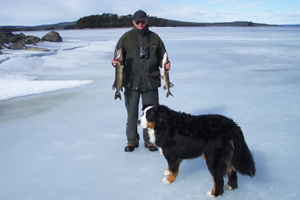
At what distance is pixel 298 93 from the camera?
633cm

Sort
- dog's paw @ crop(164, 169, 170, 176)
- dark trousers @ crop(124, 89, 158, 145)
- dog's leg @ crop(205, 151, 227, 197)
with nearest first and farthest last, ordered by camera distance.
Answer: dog's leg @ crop(205, 151, 227, 197), dog's paw @ crop(164, 169, 170, 176), dark trousers @ crop(124, 89, 158, 145)

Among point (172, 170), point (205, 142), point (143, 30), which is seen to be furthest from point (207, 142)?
point (143, 30)

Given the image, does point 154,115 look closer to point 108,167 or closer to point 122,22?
point 108,167

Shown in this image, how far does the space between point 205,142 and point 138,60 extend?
1.60 m

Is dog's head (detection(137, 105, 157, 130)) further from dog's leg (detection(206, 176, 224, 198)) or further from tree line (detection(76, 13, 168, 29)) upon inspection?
tree line (detection(76, 13, 168, 29))

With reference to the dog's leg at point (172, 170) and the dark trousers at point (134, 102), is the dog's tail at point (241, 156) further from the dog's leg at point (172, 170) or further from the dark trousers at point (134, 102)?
the dark trousers at point (134, 102)

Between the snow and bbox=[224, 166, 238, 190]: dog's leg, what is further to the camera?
the snow

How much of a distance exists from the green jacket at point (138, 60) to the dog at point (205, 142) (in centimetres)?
70

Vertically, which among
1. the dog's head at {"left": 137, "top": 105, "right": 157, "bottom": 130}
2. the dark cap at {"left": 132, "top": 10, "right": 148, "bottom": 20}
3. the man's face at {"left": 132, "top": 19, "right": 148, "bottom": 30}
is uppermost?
→ the dark cap at {"left": 132, "top": 10, "right": 148, "bottom": 20}

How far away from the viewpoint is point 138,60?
3.65 metres

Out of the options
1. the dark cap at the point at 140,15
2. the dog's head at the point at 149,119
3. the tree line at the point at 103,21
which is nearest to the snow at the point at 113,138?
the dog's head at the point at 149,119

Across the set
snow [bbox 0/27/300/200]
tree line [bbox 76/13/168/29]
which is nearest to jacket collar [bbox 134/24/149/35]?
snow [bbox 0/27/300/200]

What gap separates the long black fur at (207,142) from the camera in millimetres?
2555

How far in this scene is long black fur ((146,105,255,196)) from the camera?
2.55m
